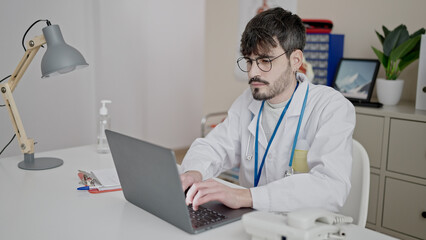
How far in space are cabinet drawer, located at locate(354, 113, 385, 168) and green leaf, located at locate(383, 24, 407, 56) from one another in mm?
421

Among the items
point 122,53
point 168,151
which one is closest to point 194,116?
point 122,53

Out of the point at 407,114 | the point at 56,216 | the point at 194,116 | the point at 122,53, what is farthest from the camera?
the point at 194,116

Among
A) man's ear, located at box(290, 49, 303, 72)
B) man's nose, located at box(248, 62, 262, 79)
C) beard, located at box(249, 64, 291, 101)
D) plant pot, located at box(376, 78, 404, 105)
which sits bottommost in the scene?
plant pot, located at box(376, 78, 404, 105)

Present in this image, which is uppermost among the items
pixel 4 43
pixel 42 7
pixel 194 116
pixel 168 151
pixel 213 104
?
pixel 42 7

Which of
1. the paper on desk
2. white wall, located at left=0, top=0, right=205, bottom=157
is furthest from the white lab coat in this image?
white wall, located at left=0, top=0, right=205, bottom=157

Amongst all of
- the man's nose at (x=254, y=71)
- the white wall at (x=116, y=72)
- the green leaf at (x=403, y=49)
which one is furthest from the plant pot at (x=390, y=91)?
the white wall at (x=116, y=72)

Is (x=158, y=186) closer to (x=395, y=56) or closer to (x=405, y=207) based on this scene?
(x=405, y=207)

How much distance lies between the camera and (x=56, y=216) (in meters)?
1.29

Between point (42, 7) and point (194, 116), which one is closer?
point (42, 7)

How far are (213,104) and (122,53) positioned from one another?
1138 mm

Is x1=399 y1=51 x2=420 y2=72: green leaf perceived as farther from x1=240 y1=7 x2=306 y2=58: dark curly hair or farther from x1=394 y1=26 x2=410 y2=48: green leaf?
x1=240 y1=7 x2=306 y2=58: dark curly hair

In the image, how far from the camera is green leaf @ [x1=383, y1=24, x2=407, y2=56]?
2470 mm

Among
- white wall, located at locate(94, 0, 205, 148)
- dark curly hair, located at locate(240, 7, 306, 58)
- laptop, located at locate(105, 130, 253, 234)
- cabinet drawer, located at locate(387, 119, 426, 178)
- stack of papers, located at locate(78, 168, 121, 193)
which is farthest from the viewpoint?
white wall, located at locate(94, 0, 205, 148)

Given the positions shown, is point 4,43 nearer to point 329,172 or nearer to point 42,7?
point 42,7
